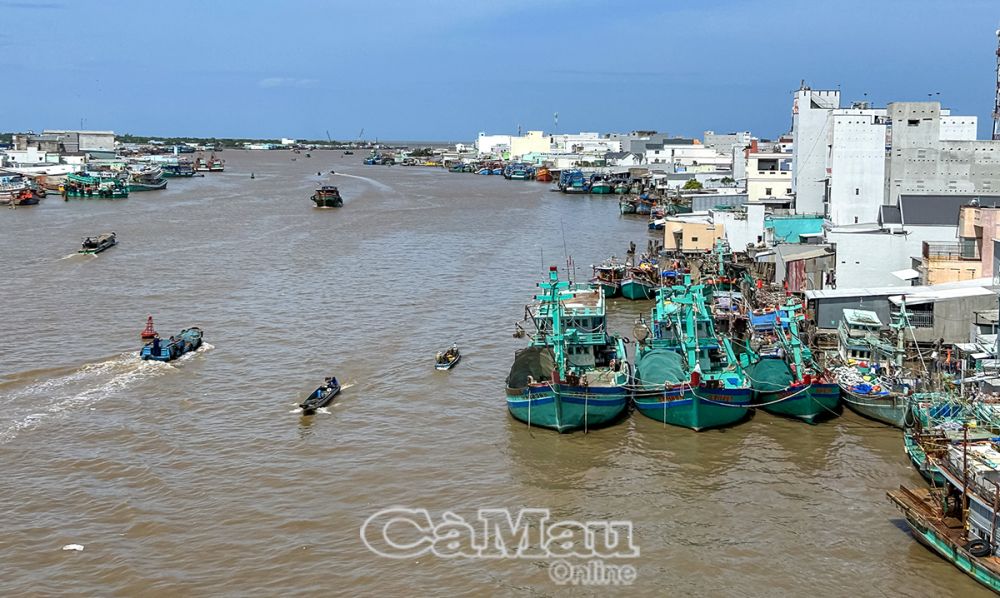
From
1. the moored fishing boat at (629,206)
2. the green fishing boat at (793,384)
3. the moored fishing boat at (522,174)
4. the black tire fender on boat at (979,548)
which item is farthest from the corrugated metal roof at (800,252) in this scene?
the moored fishing boat at (522,174)

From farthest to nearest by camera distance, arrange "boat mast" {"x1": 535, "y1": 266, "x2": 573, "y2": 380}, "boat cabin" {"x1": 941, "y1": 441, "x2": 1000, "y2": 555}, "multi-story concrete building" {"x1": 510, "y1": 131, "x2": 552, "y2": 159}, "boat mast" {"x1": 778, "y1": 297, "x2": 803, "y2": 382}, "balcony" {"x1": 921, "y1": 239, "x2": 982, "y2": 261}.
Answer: "multi-story concrete building" {"x1": 510, "y1": 131, "x2": 552, "y2": 159}, "balcony" {"x1": 921, "y1": 239, "x2": 982, "y2": 261}, "boat mast" {"x1": 535, "y1": 266, "x2": 573, "y2": 380}, "boat mast" {"x1": 778, "y1": 297, "x2": 803, "y2": 382}, "boat cabin" {"x1": 941, "y1": 441, "x2": 1000, "y2": 555}

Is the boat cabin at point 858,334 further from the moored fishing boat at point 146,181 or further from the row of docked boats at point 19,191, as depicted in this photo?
the moored fishing boat at point 146,181

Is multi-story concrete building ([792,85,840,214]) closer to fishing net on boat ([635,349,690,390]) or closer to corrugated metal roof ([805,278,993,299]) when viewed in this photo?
corrugated metal roof ([805,278,993,299])

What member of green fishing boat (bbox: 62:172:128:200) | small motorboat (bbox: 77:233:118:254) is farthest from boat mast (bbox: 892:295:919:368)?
green fishing boat (bbox: 62:172:128:200)

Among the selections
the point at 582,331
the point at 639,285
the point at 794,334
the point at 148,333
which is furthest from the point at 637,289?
the point at 148,333

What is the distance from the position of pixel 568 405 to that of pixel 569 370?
171 centimetres

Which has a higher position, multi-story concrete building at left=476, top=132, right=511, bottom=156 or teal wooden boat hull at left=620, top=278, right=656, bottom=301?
multi-story concrete building at left=476, top=132, right=511, bottom=156

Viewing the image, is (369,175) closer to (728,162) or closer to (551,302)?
(728,162)

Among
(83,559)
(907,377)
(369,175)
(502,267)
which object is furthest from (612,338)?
(369,175)

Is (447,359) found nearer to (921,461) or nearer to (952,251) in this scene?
(921,461)

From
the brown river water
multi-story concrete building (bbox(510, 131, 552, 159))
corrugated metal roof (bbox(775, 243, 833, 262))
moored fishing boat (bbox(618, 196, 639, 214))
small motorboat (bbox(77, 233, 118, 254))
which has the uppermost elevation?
multi-story concrete building (bbox(510, 131, 552, 159))

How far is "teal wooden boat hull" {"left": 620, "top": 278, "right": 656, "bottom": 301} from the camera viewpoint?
29.6 m

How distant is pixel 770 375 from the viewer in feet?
57.6

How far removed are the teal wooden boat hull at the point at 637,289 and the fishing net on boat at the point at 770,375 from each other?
1179cm
